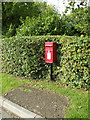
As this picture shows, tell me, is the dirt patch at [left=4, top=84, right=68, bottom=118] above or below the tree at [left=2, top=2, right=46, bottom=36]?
below

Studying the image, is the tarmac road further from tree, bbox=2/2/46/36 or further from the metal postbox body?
tree, bbox=2/2/46/36

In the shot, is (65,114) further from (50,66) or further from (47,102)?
(50,66)

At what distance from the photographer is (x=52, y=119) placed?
2.55m

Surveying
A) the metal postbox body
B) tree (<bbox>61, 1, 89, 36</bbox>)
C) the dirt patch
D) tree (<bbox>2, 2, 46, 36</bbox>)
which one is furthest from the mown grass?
tree (<bbox>2, 2, 46, 36</bbox>)

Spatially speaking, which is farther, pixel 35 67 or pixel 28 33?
pixel 28 33

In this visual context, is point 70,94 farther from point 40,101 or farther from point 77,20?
point 77,20

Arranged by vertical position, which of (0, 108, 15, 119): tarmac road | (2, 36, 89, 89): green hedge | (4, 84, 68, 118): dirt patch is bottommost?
(0, 108, 15, 119): tarmac road

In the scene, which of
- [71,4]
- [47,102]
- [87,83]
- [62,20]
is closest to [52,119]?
[47,102]

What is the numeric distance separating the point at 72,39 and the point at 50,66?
1407mm

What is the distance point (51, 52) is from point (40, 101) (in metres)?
1.84

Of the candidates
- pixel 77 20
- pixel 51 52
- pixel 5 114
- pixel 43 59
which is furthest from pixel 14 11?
pixel 5 114

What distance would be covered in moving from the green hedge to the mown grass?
0.29m

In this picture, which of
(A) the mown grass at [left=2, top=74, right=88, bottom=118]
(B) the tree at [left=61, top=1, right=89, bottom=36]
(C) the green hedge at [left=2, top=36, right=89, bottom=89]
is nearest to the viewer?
(A) the mown grass at [left=2, top=74, right=88, bottom=118]

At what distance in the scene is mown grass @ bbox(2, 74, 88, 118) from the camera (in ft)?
8.99
